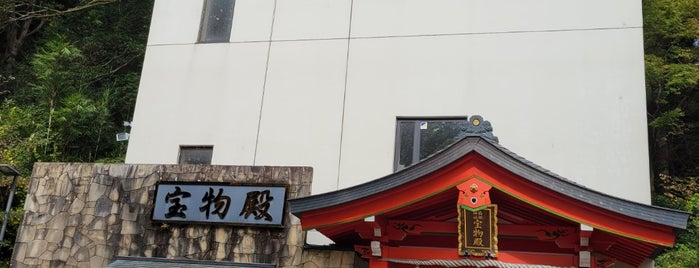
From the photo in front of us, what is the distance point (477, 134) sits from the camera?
22.0 feet

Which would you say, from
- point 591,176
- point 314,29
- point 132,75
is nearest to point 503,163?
point 591,176

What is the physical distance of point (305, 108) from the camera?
34.7 ft

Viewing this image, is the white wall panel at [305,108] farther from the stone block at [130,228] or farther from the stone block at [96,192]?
the stone block at [96,192]

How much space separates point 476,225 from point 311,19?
5987 mm

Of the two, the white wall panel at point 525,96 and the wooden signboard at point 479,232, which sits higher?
the white wall panel at point 525,96

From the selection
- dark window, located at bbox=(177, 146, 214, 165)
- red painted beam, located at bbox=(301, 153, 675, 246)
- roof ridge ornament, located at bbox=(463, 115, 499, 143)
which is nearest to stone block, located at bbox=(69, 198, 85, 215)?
dark window, located at bbox=(177, 146, 214, 165)

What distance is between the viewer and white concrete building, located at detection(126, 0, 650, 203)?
9328 millimetres

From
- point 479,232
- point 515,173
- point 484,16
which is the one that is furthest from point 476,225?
point 484,16

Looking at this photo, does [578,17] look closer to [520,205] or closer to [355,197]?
[520,205]

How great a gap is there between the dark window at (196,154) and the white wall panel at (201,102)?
0.40 feet

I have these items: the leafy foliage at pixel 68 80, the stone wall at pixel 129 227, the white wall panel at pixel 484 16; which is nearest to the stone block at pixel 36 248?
the stone wall at pixel 129 227

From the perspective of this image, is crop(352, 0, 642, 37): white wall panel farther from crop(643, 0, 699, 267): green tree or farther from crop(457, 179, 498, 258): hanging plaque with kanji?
crop(643, 0, 699, 267): green tree

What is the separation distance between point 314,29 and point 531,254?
6.04 metres

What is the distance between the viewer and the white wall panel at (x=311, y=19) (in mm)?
11039
